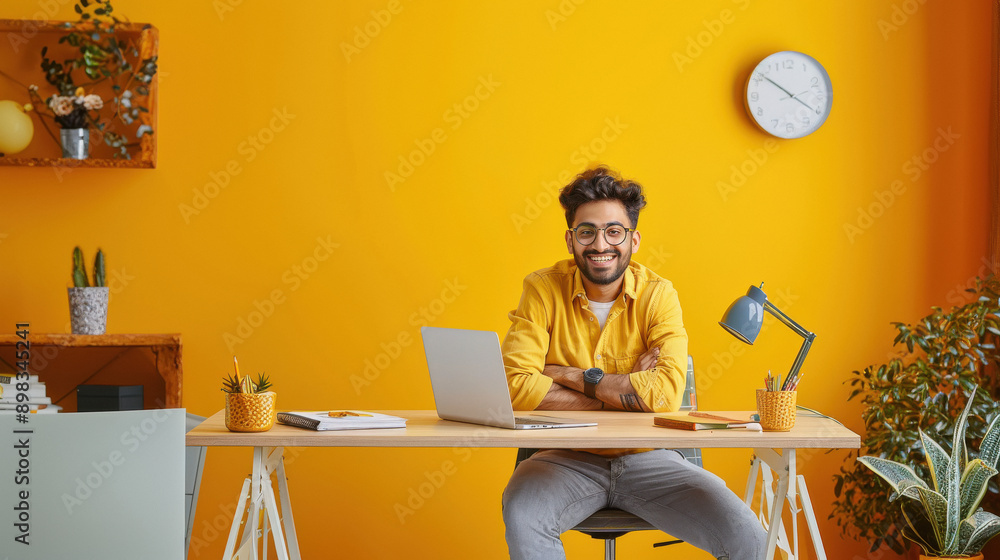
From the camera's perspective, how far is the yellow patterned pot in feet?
6.22

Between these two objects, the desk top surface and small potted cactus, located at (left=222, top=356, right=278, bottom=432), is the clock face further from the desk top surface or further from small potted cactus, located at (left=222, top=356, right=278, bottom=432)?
small potted cactus, located at (left=222, top=356, right=278, bottom=432)

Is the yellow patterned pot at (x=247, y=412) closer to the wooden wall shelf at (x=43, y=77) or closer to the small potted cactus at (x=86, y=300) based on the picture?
the small potted cactus at (x=86, y=300)

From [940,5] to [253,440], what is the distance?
303 cm

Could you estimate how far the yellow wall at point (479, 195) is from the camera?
322 cm

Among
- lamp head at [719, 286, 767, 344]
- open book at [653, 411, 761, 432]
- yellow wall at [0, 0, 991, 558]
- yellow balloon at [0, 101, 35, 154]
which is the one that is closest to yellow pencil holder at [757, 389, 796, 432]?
open book at [653, 411, 761, 432]

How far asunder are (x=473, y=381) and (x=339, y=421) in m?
0.33

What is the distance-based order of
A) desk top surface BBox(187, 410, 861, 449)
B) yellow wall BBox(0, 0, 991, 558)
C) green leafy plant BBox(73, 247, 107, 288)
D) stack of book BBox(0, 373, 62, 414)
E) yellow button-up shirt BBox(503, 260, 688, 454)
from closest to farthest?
1. desk top surface BBox(187, 410, 861, 449)
2. yellow button-up shirt BBox(503, 260, 688, 454)
3. stack of book BBox(0, 373, 62, 414)
4. green leafy plant BBox(73, 247, 107, 288)
5. yellow wall BBox(0, 0, 991, 558)

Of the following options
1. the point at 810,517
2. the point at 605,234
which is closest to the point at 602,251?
the point at 605,234

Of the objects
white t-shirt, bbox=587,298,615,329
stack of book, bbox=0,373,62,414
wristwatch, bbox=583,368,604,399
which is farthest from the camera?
stack of book, bbox=0,373,62,414

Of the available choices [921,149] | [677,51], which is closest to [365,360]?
[677,51]

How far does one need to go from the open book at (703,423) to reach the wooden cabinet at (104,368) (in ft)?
6.05

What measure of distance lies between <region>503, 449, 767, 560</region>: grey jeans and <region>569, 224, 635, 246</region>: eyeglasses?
2.10ft

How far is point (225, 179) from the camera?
3219mm

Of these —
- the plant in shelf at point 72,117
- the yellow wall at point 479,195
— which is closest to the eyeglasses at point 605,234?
the yellow wall at point 479,195
